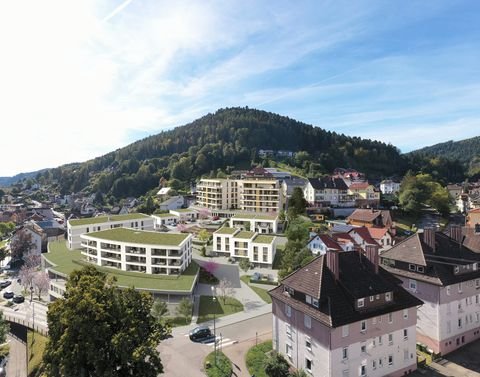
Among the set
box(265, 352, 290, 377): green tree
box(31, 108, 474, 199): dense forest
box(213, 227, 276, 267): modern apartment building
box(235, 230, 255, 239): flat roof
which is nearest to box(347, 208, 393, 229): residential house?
box(213, 227, 276, 267): modern apartment building

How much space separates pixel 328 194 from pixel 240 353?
76684 mm

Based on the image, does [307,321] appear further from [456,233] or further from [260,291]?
[456,233]

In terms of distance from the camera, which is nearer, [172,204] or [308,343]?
[308,343]

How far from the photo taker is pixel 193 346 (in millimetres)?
34406

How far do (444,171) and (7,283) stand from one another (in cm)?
18690

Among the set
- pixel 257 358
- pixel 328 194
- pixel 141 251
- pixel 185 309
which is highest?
pixel 328 194

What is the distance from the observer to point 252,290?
52.0 meters

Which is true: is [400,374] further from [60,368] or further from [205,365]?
[60,368]

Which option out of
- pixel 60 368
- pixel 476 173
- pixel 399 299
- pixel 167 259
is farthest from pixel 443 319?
pixel 476 173

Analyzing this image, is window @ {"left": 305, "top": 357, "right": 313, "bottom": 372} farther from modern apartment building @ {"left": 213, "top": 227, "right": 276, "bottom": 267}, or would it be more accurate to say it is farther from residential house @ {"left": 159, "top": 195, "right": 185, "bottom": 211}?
residential house @ {"left": 159, "top": 195, "right": 185, "bottom": 211}

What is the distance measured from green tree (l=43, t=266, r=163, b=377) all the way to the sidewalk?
9236mm

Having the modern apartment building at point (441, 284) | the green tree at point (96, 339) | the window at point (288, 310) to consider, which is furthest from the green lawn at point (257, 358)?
the modern apartment building at point (441, 284)

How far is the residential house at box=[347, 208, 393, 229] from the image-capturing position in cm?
7944

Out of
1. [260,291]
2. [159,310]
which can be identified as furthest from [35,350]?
[260,291]
